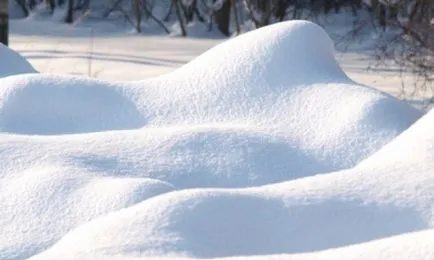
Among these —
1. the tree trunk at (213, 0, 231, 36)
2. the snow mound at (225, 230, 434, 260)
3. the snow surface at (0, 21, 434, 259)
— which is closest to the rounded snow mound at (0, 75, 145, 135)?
the snow surface at (0, 21, 434, 259)

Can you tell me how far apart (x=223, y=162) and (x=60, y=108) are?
0.77 metres

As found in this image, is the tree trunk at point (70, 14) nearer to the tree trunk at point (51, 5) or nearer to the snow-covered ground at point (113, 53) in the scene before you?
the snow-covered ground at point (113, 53)

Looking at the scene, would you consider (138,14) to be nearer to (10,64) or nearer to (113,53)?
(113,53)

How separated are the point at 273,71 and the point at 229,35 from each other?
14.2m

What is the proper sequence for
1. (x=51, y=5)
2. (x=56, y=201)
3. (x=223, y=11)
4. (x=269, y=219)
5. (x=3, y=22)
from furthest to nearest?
(x=51, y=5)
(x=223, y=11)
(x=3, y=22)
(x=56, y=201)
(x=269, y=219)

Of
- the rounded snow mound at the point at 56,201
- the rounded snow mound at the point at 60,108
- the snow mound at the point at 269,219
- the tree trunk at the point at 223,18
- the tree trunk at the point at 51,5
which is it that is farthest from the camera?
the tree trunk at the point at 51,5

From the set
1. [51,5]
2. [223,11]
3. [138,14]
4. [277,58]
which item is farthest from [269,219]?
[51,5]

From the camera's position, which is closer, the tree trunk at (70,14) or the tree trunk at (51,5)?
the tree trunk at (70,14)

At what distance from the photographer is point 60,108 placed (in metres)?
3.78

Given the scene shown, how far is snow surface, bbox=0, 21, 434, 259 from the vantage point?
263cm

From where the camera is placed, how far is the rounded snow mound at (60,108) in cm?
375

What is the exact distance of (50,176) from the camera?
306 cm

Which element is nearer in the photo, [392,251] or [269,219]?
[392,251]

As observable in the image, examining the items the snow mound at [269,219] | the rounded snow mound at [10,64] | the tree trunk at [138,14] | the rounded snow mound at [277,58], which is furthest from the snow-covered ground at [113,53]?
the snow mound at [269,219]
